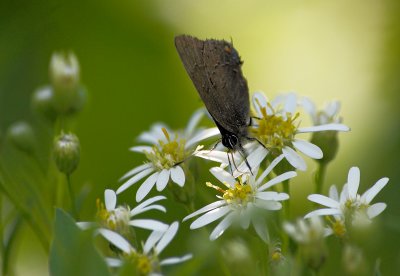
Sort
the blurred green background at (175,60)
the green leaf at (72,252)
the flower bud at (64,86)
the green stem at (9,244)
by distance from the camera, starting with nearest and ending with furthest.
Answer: the green leaf at (72,252), the green stem at (9,244), the flower bud at (64,86), the blurred green background at (175,60)

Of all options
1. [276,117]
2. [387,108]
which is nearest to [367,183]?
[387,108]

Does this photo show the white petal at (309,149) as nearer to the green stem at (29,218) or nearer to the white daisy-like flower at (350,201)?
the white daisy-like flower at (350,201)

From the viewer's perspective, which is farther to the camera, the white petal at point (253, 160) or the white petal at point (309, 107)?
the white petal at point (309, 107)

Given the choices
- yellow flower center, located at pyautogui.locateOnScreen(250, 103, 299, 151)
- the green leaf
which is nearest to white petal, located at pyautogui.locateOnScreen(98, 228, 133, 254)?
the green leaf

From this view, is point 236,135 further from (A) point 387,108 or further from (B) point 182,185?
(A) point 387,108

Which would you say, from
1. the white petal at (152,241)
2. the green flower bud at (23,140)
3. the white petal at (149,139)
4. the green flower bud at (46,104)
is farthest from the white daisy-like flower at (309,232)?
the green flower bud at (46,104)
